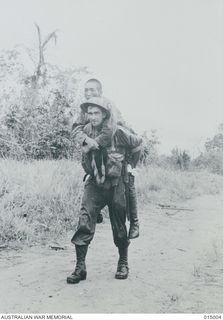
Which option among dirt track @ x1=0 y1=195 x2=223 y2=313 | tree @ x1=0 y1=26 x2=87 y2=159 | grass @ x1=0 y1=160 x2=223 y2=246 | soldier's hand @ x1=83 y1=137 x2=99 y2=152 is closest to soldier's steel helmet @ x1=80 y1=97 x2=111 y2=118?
soldier's hand @ x1=83 y1=137 x2=99 y2=152

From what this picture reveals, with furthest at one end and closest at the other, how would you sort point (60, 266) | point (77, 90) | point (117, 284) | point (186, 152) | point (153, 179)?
point (186, 152)
point (77, 90)
point (153, 179)
point (60, 266)
point (117, 284)

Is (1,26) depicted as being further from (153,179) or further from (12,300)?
(153,179)

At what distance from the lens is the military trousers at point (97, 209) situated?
12.5ft

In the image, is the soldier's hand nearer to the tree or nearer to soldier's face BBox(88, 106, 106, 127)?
soldier's face BBox(88, 106, 106, 127)

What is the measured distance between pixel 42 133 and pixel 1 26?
17.6 ft

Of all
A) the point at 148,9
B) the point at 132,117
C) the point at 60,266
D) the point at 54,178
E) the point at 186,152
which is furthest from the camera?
the point at 186,152

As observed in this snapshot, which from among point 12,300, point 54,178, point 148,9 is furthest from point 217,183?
point 12,300

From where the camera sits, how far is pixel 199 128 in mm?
7742

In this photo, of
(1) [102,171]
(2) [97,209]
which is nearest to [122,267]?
(2) [97,209]

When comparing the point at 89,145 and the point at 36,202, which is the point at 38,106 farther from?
the point at 89,145

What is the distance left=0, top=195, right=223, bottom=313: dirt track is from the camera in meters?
3.36

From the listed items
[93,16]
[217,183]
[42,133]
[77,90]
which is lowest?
[217,183]

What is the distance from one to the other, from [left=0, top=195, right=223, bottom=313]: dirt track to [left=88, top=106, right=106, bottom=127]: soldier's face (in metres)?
1.23

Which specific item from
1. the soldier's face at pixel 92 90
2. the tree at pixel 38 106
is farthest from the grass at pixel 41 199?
the tree at pixel 38 106
